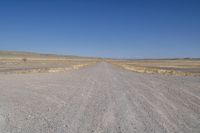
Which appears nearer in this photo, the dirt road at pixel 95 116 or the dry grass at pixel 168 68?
the dirt road at pixel 95 116

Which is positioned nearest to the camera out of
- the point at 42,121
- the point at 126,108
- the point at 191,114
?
the point at 42,121

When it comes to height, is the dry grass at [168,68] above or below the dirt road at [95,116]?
below

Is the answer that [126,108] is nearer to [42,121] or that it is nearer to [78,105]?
[78,105]

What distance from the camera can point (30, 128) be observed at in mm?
5848

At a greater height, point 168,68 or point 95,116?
point 95,116

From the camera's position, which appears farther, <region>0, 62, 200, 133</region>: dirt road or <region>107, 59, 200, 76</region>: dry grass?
<region>107, 59, 200, 76</region>: dry grass

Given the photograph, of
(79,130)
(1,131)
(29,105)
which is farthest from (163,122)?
(29,105)

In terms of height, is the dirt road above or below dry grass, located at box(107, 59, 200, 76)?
above

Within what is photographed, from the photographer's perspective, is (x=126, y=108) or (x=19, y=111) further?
(x=126, y=108)

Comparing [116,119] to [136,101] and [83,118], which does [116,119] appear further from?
[136,101]

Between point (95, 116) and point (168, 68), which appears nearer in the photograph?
point (95, 116)

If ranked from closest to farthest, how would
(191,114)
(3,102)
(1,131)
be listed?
(1,131), (191,114), (3,102)

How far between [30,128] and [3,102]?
419 centimetres

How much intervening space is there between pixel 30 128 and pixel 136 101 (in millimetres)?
5393
